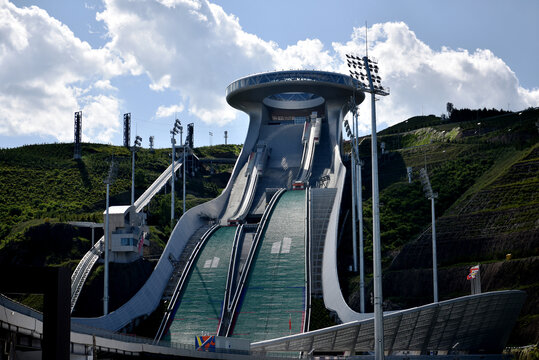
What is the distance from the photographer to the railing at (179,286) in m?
44.9

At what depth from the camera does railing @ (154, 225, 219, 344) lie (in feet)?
147

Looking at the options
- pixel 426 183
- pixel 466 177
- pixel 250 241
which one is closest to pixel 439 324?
pixel 426 183

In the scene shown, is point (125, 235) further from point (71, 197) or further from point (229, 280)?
point (71, 197)

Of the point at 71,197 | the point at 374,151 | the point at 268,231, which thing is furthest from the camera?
the point at 71,197

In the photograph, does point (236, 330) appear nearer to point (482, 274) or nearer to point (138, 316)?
point (138, 316)

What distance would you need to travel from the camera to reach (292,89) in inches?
3123

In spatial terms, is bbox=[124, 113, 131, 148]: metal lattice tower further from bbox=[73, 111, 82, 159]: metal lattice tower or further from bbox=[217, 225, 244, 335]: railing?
bbox=[217, 225, 244, 335]: railing

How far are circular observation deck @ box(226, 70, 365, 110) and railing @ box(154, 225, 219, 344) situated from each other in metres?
24.1

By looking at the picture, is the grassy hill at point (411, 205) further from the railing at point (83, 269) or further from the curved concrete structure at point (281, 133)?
the curved concrete structure at point (281, 133)

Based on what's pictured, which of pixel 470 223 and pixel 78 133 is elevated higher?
pixel 78 133

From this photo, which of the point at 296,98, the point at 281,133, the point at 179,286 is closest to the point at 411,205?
the point at 179,286

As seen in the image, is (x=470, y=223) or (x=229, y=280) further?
(x=229, y=280)

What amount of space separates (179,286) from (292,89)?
35.6 meters

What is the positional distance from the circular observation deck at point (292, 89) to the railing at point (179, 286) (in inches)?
950
